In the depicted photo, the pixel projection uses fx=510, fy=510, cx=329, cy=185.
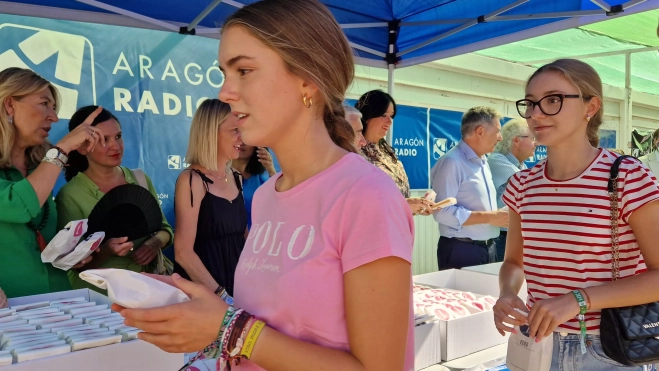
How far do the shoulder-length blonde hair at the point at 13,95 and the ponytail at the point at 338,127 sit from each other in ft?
5.58

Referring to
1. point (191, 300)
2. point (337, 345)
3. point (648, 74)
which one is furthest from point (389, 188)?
point (648, 74)

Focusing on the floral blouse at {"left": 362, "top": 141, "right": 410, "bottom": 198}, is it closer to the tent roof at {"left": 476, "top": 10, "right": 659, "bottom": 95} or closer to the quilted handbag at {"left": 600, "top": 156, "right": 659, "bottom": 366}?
the quilted handbag at {"left": 600, "top": 156, "right": 659, "bottom": 366}

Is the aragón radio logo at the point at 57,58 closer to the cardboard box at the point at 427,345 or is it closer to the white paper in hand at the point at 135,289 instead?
the cardboard box at the point at 427,345

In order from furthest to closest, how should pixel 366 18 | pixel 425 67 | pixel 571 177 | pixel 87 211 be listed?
pixel 425 67, pixel 366 18, pixel 87 211, pixel 571 177

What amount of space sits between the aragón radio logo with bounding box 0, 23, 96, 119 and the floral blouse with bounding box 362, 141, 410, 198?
179cm

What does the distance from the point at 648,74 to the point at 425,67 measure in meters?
4.71

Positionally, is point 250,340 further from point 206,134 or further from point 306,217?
point 206,134

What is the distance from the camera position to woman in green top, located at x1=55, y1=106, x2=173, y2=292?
2.37 meters

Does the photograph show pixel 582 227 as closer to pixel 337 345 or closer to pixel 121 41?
pixel 337 345

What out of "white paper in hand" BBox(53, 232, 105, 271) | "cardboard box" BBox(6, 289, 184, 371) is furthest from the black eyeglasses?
"white paper in hand" BBox(53, 232, 105, 271)

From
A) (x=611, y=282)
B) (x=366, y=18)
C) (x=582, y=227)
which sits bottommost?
(x=611, y=282)

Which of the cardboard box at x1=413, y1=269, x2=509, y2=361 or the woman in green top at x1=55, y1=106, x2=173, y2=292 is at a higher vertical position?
the woman in green top at x1=55, y1=106, x2=173, y2=292

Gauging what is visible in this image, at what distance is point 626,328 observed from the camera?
1407mm

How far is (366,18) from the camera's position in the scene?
12.2 ft
